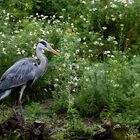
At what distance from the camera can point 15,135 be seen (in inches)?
360

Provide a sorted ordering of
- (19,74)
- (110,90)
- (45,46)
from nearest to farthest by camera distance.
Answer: (110,90)
(19,74)
(45,46)

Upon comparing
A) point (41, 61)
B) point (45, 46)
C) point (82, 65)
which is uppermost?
point (45, 46)

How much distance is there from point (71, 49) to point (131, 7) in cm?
235

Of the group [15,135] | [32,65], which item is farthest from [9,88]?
[15,135]

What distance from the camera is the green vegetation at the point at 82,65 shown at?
10.7 meters

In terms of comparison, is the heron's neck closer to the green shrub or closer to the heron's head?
the heron's head

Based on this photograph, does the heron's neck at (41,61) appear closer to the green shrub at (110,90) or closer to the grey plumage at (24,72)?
the grey plumage at (24,72)

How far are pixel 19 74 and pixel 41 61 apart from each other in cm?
52

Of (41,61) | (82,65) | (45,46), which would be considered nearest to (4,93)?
(41,61)

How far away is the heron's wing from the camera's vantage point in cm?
1119

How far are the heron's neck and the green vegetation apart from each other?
0.30 m

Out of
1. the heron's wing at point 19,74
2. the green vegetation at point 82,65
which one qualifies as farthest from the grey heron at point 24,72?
the green vegetation at point 82,65

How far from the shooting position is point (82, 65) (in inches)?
476

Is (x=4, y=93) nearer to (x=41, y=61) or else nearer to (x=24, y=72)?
(x=24, y=72)
